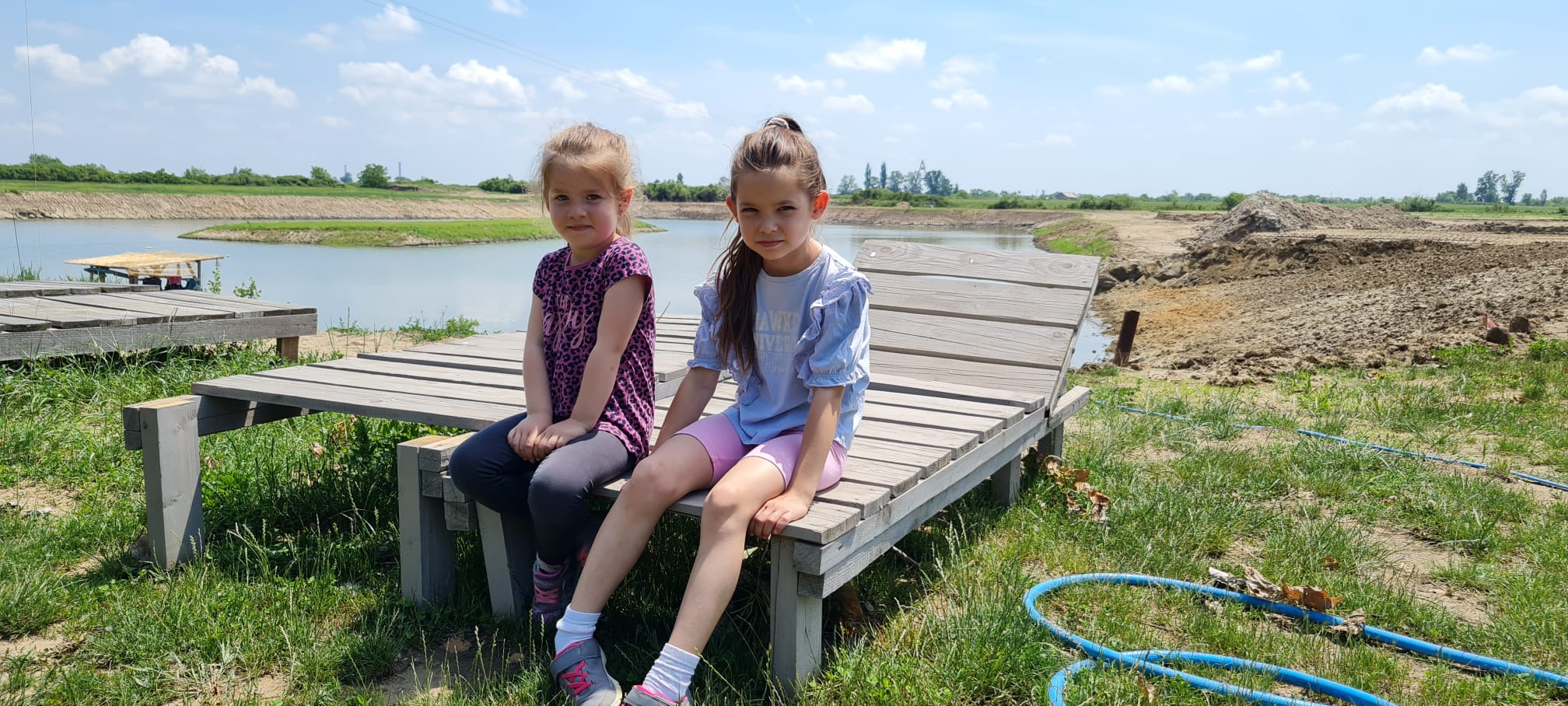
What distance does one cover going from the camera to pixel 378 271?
19.6 m

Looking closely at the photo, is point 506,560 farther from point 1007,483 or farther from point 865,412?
point 1007,483

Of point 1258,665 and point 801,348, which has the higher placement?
point 801,348

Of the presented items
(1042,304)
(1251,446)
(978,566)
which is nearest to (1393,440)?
(1251,446)

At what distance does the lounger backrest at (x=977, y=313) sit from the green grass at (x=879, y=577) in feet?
1.76

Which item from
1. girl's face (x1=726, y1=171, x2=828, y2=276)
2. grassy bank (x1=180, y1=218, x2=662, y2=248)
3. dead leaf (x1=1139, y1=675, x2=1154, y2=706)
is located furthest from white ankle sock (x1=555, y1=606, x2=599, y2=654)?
grassy bank (x1=180, y1=218, x2=662, y2=248)

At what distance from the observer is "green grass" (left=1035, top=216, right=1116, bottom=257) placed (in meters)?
30.1

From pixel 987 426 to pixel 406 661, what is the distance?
5.98 ft

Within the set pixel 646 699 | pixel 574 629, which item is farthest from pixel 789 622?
pixel 574 629

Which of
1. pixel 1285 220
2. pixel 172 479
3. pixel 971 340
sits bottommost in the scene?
pixel 172 479

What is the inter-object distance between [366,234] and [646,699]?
29.9 meters

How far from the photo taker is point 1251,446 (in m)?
4.91

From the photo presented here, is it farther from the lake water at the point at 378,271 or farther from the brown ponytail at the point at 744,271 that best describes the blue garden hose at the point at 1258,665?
the lake water at the point at 378,271

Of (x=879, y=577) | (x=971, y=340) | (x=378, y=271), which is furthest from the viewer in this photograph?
(x=378, y=271)

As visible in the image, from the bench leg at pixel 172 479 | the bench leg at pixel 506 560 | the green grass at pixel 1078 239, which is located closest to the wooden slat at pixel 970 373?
the bench leg at pixel 506 560
